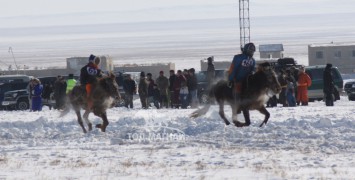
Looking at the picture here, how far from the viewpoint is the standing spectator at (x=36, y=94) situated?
2966 centimetres

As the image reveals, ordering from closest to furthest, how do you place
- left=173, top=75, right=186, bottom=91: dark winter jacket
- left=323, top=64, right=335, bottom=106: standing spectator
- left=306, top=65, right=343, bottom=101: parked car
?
left=323, top=64, right=335, bottom=106: standing spectator
left=173, top=75, right=186, bottom=91: dark winter jacket
left=306, top=65, right=343, bottom=101: parked car

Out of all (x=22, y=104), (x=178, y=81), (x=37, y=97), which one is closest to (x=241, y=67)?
(x=178, y=81)

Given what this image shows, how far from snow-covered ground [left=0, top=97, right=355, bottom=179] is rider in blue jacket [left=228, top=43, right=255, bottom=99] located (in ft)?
2.89

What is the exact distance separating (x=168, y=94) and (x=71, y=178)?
2046 cm

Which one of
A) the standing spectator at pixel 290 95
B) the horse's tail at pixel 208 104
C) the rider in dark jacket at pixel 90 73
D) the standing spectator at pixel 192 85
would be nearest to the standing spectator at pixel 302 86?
the standing spectator at pixel 290 95

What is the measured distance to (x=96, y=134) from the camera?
1823cm

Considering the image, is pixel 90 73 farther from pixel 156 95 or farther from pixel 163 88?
pixel 156 95

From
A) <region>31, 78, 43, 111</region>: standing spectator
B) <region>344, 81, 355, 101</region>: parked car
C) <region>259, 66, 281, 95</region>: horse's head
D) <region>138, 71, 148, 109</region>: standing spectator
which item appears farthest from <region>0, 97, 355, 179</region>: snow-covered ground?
<region>344, 81, 355, 101</region>: parked car

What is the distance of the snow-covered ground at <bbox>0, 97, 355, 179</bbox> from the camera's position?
1224cm

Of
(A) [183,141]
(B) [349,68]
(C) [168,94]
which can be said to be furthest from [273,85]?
(B) [349,68]

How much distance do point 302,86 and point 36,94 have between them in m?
8.64

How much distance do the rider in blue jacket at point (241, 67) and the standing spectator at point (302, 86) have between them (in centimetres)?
1050

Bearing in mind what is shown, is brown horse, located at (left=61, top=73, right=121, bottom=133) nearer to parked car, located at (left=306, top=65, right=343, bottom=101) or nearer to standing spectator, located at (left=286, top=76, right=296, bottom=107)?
standing spectator, located at (left=286, top=76, right=296, bottom=107)

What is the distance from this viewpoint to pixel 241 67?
60.3 ft
